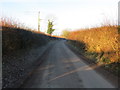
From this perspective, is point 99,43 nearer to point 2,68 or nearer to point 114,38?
point 114,38

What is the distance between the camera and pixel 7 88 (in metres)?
4.37

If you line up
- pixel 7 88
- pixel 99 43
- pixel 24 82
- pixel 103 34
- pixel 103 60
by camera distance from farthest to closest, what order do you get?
pixel 99 43
pixel 103 34
pixel 103 60
pixel 24 82
pixel 7 88

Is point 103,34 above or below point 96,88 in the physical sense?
above

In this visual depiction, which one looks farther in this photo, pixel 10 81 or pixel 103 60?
pixel 103 60

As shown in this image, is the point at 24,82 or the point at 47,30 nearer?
the point at 24,82

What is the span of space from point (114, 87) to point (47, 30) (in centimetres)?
5056

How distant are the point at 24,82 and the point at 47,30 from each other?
49777 millimetres

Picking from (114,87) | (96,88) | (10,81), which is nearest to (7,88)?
(10,81)

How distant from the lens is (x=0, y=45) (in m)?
6.67

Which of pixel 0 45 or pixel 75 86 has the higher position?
pixel 0 45

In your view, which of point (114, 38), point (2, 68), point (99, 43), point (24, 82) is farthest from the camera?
point (99, 43)

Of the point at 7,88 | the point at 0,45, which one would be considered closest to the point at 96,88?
the point at 7,88

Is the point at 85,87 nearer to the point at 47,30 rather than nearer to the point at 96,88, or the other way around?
the point at 96,88

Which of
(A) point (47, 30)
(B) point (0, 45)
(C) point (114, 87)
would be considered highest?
(A) point (47, 30)
